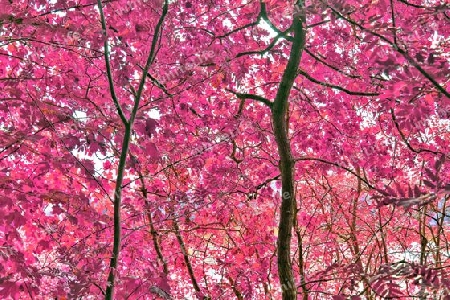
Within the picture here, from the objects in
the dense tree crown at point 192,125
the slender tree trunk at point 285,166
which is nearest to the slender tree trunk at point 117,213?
the dense tree crown at point 192,125

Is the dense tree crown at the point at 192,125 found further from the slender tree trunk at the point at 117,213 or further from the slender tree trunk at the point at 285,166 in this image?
the slender tree trunk at the point at 117,213

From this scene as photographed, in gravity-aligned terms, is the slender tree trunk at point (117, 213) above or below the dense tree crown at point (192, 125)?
below

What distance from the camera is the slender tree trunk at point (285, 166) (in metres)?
3.97

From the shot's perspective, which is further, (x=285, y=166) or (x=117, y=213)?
(x=285, y=166)

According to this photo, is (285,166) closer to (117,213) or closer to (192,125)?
(117,213)

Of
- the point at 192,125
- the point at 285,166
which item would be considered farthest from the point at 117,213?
the point at 192,125

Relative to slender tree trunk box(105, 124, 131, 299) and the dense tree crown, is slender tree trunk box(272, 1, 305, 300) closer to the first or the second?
the dense tree crown

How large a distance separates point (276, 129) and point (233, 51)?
2293 millimetres

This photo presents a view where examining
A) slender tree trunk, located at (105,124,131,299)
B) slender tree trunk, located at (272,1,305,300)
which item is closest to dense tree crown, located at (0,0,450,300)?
slender tree trunk, located at (272,1,305,300)

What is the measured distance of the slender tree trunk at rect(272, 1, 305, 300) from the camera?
156 inches

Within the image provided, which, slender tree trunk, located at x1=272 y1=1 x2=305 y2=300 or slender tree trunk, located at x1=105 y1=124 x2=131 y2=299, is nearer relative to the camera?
slender tree trunk, located at x1=105 y1=124 x2=131 y2=299

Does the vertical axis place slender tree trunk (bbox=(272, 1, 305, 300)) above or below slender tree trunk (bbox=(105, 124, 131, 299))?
above

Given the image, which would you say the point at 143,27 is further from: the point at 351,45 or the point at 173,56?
the point at 351,45

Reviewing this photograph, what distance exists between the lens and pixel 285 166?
418 centimetres
